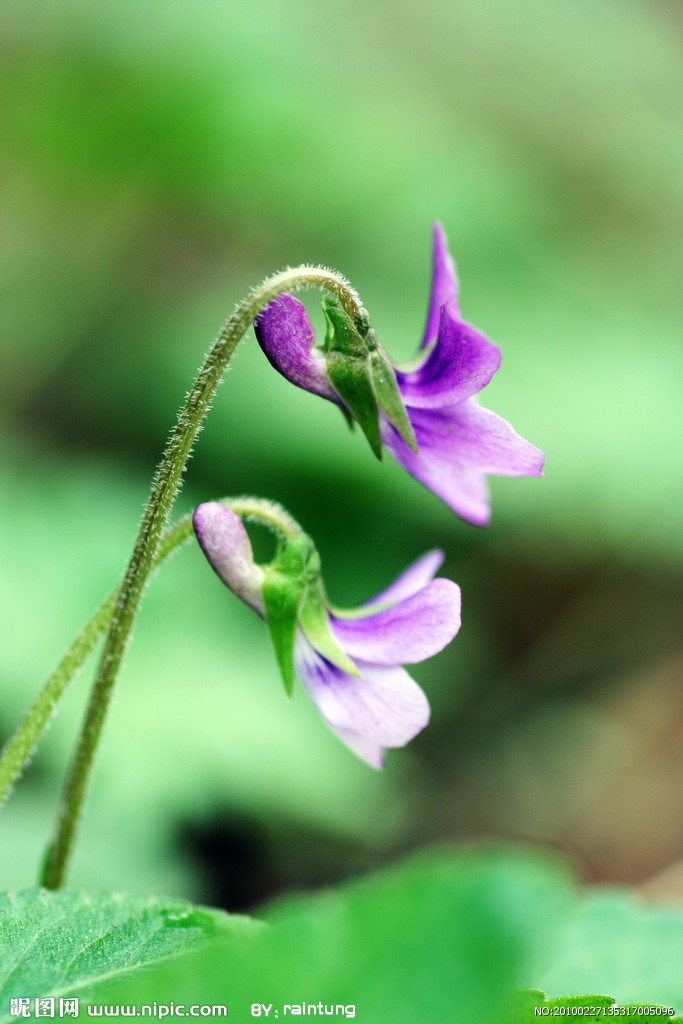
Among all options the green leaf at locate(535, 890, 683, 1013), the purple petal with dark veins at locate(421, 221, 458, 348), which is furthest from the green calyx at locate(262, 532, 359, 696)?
the green leaf at locate(535, 890, 683, 1013)

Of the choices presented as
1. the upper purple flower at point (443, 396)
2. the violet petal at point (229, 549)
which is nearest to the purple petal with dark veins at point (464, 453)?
the upper purple flower at point (443, 396)

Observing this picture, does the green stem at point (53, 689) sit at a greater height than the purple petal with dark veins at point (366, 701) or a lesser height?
lesser

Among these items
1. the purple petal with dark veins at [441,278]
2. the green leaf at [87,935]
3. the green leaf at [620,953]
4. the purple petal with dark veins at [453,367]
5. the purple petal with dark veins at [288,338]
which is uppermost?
the purple petal with dark veins at [441,278]

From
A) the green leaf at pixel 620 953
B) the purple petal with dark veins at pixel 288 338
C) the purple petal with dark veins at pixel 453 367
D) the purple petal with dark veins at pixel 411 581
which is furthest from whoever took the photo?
the green leaf at pixel 620 953

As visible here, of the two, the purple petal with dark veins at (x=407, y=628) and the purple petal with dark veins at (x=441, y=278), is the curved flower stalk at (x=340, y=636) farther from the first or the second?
the purple petal with dark veins at (x=441, y=278)

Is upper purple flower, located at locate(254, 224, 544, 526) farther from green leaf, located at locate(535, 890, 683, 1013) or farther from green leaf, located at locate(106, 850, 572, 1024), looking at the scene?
green leaf, located at locate(535, 890, 683, 1013)

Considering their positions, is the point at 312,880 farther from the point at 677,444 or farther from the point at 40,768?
the point at 677,444

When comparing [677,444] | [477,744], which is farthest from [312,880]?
[677,444]
